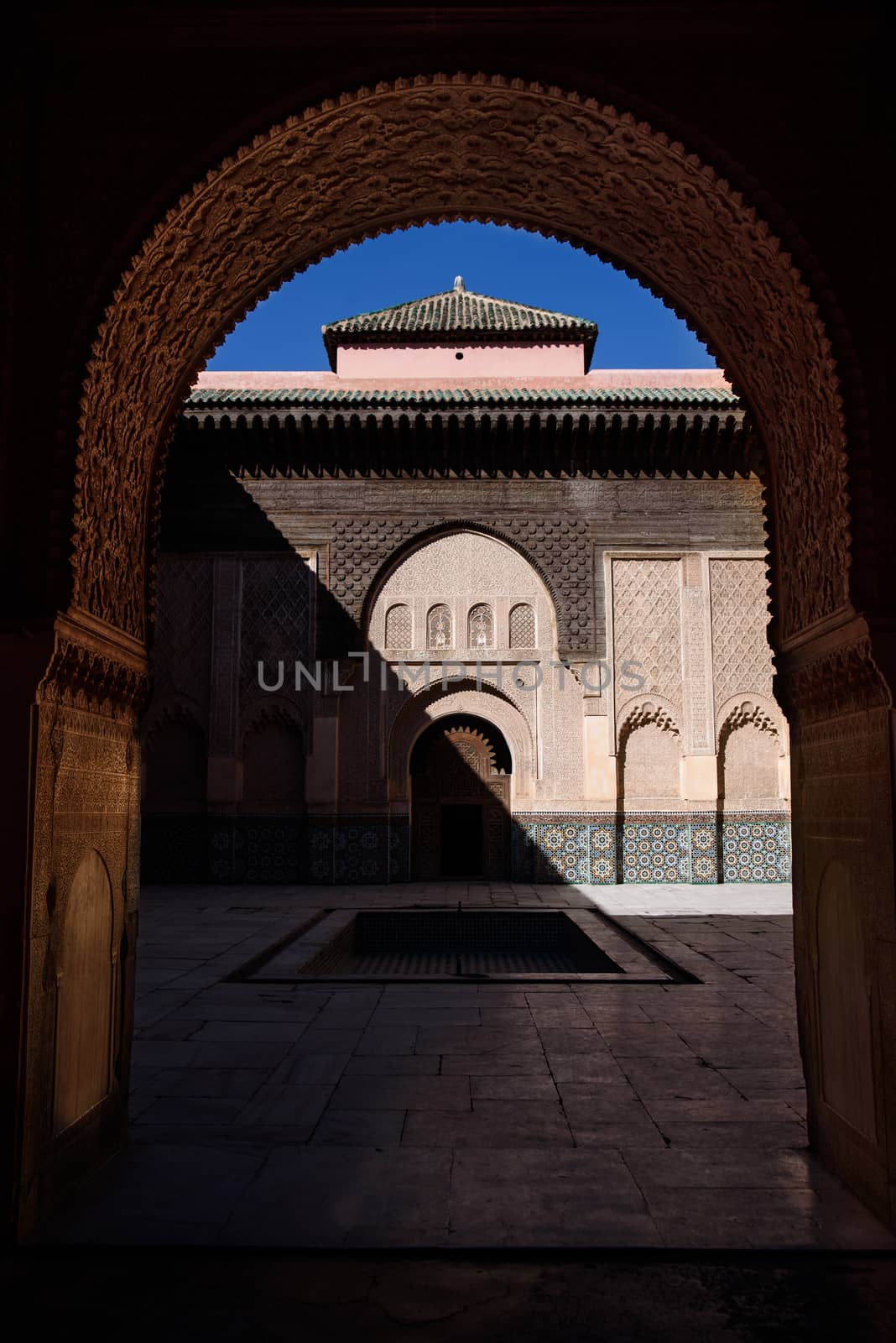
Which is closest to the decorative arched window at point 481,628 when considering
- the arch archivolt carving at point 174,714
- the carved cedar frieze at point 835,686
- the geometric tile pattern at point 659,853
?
the geometric tile pattern at point 659,853

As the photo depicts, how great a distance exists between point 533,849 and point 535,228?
27.5ft

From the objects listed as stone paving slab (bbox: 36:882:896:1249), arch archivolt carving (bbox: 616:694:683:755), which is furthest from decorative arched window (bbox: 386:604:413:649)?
stone paving slab (bbox: 36:882:896:1249)

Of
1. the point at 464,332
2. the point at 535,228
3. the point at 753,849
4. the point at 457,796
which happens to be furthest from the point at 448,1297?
the point at 464,332

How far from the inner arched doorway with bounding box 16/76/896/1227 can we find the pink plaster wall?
10415 mm

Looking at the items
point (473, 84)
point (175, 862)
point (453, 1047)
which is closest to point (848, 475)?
point (473, 84)

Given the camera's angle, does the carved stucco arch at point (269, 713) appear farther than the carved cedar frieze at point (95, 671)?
Yes

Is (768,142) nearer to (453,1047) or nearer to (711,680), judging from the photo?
(453,1047)

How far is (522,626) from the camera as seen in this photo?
11398 millimetres

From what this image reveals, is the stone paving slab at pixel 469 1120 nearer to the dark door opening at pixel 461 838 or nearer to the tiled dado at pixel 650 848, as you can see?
the tiled dado at pixel 650 848

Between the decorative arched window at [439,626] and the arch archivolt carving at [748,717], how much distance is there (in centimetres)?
309

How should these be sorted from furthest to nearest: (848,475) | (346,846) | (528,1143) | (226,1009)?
(346,846) < (226,1009) < (528,1143) < (848,475)

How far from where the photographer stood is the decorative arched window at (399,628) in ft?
37.5

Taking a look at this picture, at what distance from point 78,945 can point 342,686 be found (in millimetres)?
8644

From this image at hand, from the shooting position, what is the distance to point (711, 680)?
11.2 m
